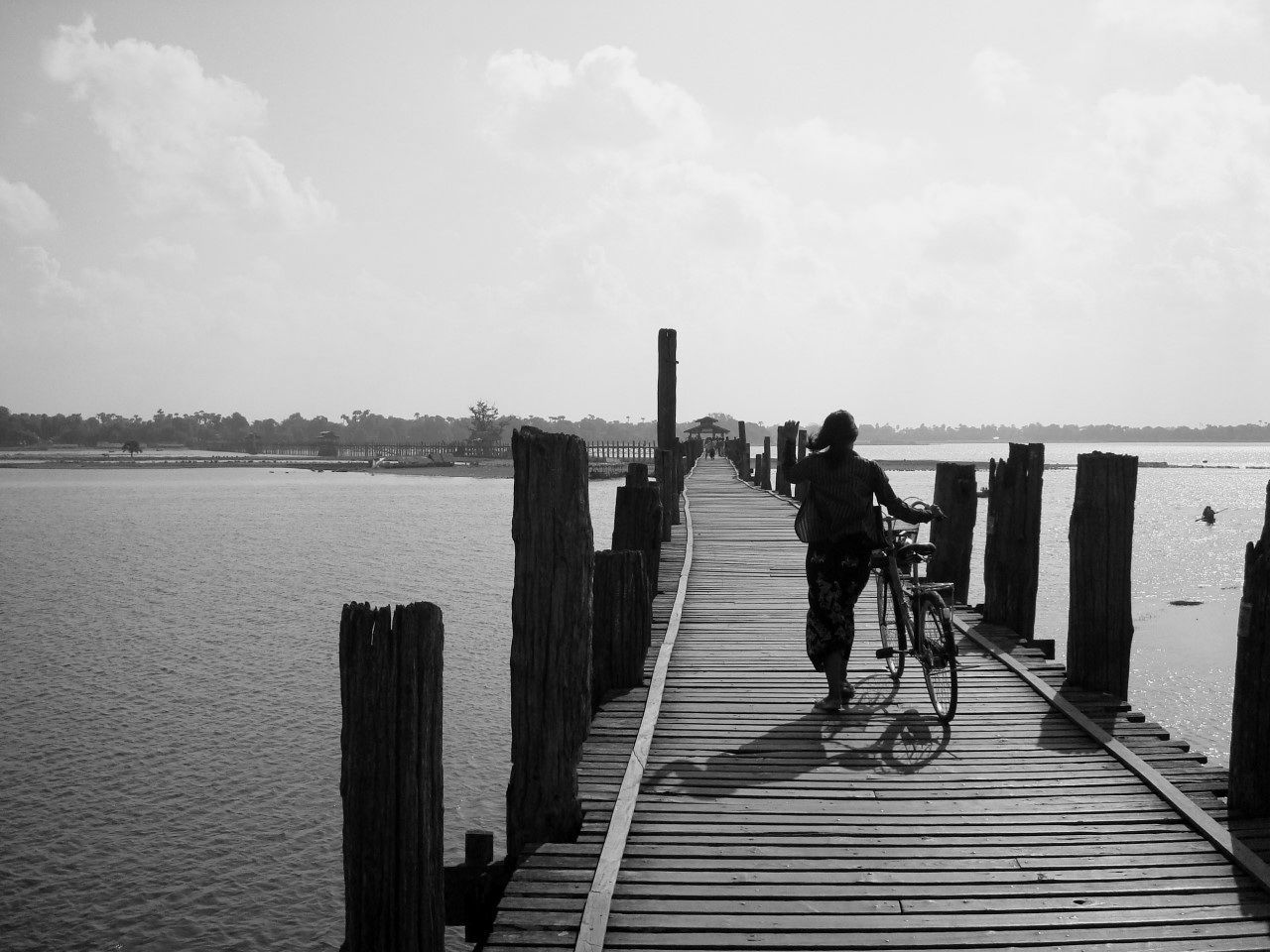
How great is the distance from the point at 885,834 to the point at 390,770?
217 cm

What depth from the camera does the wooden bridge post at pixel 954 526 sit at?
8906 mm

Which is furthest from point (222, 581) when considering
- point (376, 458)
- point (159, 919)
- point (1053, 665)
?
point (376, 458)

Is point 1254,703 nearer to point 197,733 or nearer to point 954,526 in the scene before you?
point 954,526

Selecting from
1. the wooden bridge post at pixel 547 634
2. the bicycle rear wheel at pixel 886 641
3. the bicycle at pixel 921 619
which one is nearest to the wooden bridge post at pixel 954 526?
the bicycle rear wheel at pixel 886 641

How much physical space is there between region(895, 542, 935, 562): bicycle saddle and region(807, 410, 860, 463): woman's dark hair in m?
0.69

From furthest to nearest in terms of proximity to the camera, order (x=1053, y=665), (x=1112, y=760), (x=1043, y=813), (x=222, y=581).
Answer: (x=222, y=581) → (x=1053, y=665) → (x=1112, y=760) → (x=1043, y=813)

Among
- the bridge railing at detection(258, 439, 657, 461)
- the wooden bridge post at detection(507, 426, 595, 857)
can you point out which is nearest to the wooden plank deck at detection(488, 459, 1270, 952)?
the wooden bridge post at detection(507, 426, 595, 857)

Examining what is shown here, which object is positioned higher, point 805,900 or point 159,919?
point 805,900

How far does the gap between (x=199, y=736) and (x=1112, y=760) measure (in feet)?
37.1

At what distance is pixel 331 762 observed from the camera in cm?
1234

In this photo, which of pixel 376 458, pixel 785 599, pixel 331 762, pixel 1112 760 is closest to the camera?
pixel 1112 760

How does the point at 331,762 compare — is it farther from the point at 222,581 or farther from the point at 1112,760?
the point at 222,581

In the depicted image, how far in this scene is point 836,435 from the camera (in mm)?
6047

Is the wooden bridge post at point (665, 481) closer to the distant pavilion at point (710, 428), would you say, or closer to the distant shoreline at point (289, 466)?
the distant pavilion at point (710, 428)
